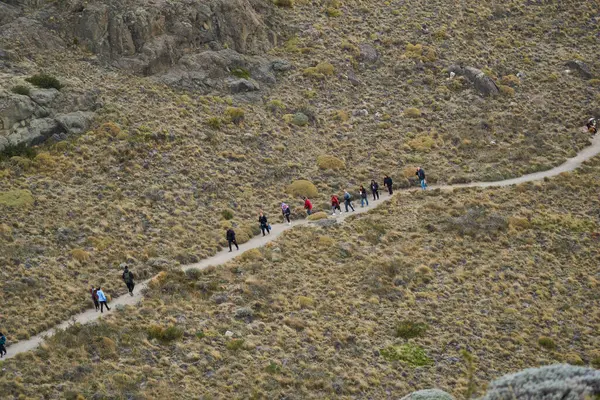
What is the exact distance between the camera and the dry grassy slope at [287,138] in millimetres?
41969

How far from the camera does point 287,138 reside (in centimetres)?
5875

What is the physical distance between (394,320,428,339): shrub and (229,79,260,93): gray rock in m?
30.4

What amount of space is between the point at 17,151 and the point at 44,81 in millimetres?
7087

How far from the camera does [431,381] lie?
3369 cm

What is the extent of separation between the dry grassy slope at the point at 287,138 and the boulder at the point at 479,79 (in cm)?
107

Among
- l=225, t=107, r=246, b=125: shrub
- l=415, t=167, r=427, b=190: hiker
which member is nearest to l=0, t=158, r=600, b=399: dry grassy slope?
l=415, t=167, r=427, b=190: hiker

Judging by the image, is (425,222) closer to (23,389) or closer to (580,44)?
(23,389)

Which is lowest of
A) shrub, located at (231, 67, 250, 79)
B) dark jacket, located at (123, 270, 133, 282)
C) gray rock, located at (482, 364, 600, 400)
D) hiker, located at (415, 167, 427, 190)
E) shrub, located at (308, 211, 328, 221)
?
hiker, located at (415, 167, 427, 190)

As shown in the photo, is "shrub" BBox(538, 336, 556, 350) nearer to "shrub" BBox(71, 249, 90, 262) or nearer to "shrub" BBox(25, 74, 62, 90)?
"shrub" BBox(71, 249, 90, 262)

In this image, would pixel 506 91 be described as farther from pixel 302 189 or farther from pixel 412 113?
pixel 302 189

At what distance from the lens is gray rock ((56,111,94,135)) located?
170ft

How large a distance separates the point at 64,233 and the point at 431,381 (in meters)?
22.5

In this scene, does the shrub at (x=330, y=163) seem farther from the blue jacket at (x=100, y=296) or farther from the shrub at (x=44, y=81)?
the blue jacket at (x=100, y=296)

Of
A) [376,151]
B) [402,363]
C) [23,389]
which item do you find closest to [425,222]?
[376,151]
